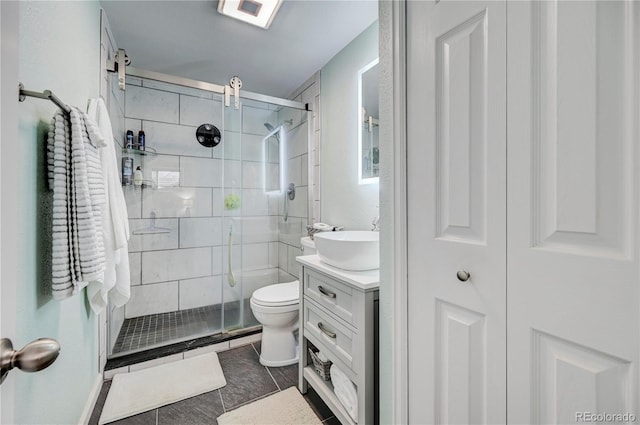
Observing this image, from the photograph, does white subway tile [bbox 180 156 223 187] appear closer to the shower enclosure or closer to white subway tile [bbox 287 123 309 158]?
the shower enclosure

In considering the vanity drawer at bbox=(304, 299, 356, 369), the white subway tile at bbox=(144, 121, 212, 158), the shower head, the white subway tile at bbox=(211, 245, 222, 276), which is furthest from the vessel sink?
the white subway tile at bbox=(144, 121, 212, 158)

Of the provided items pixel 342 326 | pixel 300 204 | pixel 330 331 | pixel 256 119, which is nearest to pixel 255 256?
pixel 300 204

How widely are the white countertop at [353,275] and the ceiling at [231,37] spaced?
5.23 feet

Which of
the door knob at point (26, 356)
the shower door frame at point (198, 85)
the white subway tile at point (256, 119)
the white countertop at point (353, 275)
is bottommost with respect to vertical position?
the white countertop at point (353, 275)

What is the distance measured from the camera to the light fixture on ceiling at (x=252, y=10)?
1652 mm

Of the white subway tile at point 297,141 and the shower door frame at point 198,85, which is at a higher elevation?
the shower door frame at point 198,85

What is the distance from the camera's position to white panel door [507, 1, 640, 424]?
0.52 metres

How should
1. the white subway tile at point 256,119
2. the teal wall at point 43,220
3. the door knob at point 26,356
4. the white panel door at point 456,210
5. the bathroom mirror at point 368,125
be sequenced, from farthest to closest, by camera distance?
the white subway tile at point 256,119 < the bathroom mirror at point 368,125 < the teal wall at point 43,220 < the white panel door at point 456,210 < the door knob at point 26,356

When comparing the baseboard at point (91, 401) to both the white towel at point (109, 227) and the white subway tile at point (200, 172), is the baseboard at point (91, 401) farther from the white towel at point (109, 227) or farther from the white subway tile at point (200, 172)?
the white subway tile at point (200, 172)

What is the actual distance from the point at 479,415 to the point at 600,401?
11.6 inches

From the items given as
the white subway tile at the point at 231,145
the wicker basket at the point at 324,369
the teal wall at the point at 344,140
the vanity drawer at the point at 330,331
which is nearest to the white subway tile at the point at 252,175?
the white subway tile at the point at 231,145

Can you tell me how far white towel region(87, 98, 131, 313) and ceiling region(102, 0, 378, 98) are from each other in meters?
0.89

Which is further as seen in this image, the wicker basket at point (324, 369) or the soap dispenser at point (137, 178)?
the soap dispenser at point (137, 178)

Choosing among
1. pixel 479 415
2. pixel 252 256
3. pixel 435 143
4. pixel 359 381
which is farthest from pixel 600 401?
pixel 252 256
